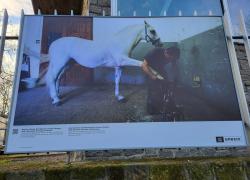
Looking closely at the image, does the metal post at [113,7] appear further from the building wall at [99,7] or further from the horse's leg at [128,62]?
the horse's leg at [128,62]

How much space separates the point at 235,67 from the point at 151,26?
79 cm

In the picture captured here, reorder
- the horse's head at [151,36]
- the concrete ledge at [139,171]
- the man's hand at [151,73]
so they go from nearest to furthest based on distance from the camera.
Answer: the concrete ledge at [139,171], the man's hand at [151,73], the horse's head at [151,36]

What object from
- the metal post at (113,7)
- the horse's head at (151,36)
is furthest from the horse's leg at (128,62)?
the metal post at (113,7)

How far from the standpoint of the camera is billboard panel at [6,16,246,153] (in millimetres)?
2070

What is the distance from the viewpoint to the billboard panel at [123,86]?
207 centimetres

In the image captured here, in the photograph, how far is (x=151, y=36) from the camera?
2.49 metres

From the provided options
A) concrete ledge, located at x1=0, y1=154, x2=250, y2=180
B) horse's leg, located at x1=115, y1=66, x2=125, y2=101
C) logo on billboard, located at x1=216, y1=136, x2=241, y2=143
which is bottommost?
concrete ledge, located at x1=0, y1=154, x2=250, y2=180

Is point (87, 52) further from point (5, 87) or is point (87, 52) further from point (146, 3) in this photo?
point (5, 87)

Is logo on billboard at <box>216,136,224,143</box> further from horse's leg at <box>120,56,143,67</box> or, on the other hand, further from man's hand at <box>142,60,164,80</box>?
horse's leg at <box>120,56,143,67</box>

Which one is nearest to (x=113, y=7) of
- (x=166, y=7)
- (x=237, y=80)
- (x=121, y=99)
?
(x=166, y=7)

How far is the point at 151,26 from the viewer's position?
2.50 meters

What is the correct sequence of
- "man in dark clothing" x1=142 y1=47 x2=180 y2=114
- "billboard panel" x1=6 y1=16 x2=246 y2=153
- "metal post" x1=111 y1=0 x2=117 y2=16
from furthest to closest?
1. "metal post" x1=111 y1=0 x2=117 y2=16
2. "man in dark clothing" x1=142 y1=47 x2=180 y2=114
3. "billboard panel" x1=6 y1=16 x2=246 y2=153

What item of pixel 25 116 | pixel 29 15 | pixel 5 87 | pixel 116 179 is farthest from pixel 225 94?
pixel 5 87

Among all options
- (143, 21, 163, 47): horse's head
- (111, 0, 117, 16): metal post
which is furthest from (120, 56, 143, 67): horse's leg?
(111, 0, 117, 16): metal post
